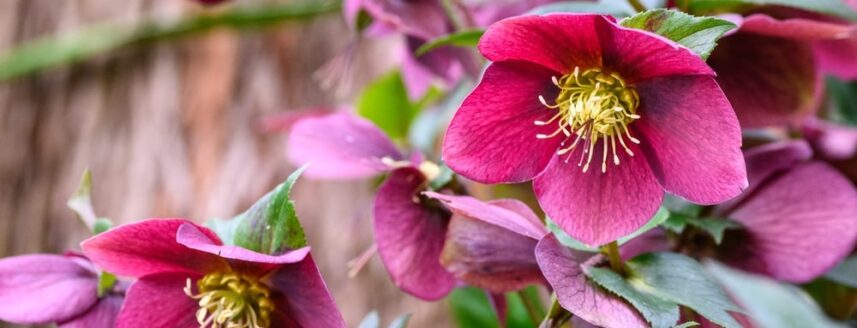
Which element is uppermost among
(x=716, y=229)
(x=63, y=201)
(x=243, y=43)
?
(x=716, y=229)

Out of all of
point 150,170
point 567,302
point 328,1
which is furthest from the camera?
point 150,170

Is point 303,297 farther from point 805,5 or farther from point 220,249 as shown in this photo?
point 805,5

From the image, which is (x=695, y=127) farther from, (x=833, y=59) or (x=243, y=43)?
(x=243, y=43)

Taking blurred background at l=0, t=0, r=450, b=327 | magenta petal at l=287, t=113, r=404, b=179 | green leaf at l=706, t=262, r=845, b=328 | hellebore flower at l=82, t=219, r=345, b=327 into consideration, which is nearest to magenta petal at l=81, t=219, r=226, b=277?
hellebore flower at l=82, t=219, r=345, b=327

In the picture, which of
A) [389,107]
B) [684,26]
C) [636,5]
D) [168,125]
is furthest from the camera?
[168,125]

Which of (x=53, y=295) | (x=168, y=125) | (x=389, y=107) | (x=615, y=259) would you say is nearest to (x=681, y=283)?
(x=615, y=259)

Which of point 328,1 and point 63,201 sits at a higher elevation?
point 328,1

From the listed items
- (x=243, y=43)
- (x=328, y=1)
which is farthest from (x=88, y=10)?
(x=328, y=1)
